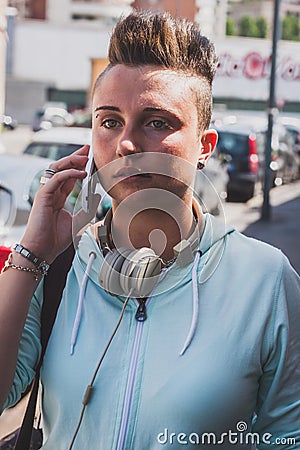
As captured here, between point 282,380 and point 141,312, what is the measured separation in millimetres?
346

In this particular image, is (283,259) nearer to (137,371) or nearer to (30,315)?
(137,371)

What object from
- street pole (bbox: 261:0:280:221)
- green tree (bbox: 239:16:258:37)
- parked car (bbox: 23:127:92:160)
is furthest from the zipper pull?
green tree (bbox: 239:16:258:37)

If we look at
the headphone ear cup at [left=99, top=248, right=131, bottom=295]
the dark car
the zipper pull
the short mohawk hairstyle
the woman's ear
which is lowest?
the dark car

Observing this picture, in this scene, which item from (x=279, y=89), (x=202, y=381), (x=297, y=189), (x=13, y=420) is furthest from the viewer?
(x=279, y=89)

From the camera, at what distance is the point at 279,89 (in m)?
55.5

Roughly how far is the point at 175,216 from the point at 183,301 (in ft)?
0.66

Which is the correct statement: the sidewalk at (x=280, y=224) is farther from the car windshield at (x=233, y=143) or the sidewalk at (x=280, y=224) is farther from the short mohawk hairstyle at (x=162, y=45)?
the short mohawk hairstyle at (x=162, y=45)

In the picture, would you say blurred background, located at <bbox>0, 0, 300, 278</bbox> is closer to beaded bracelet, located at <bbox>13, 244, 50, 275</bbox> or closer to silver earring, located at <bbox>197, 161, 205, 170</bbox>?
silver earring, located at <bbox>197, 161, 205, 170</bbox>

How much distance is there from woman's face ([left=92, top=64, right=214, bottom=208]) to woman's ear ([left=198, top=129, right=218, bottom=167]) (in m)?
0.08

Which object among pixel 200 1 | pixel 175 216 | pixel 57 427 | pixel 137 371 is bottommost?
pixel 57 427

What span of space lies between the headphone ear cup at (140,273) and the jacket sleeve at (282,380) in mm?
281

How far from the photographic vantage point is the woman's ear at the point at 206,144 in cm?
208

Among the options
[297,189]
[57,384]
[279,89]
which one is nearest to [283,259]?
[57,384]

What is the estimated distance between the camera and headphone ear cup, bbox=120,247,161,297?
6.45 feet
